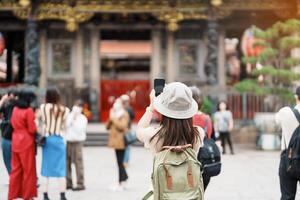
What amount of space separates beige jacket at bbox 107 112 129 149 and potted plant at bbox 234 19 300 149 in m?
8.98

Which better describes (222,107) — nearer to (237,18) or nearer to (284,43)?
(284,43)

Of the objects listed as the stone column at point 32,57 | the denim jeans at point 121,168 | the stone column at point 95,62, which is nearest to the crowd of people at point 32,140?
the denim jeans at point 121,168

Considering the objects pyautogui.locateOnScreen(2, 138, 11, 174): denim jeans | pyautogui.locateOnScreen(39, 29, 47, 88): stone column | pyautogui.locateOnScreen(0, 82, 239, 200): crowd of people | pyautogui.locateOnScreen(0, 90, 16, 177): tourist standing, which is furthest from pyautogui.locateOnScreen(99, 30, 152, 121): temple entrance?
pyautogui.locateOnScreen(0, 90, 16, 177): tourist standing

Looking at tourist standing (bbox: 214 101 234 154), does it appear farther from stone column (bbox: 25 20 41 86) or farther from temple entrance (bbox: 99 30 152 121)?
stone column (bbox: 25 20 41 86)

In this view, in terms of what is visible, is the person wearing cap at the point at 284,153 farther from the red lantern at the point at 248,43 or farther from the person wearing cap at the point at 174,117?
the red lantern at the point at 248,43

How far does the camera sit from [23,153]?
9805 mm

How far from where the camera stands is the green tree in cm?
2041

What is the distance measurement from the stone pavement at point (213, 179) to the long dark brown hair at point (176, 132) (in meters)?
6.10

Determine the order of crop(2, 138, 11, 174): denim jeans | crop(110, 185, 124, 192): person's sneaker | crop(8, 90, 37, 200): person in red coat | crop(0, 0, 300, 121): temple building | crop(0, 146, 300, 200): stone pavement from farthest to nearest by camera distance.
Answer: crop(0, 0, 300, 121): temple building, crop(110, 185, 124, 192): person's sneaker, crop(0, 146, 300, 200): stone pavement, crop(2, 138, 11, 174): denim jeans, crop(8, 90, 37, 200): person in red coat

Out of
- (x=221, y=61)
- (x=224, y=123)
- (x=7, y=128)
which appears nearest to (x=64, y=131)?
(x=7, y=128)

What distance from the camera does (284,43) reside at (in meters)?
20.4

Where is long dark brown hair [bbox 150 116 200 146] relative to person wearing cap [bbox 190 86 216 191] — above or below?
above

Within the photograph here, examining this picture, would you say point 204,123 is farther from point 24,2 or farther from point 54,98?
point 24,2

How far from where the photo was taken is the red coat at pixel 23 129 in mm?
9805
